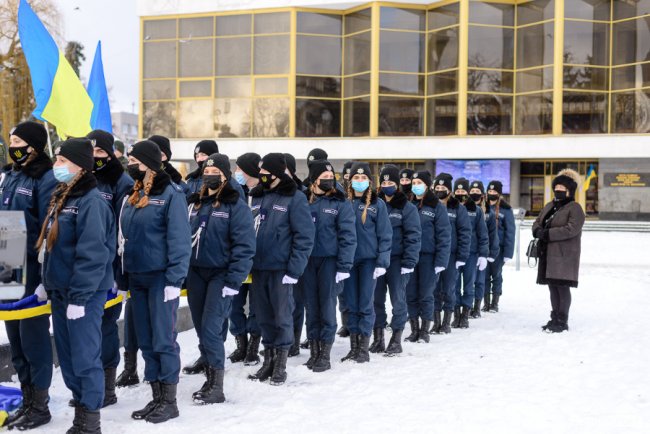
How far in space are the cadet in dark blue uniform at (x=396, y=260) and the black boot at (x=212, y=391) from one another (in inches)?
103

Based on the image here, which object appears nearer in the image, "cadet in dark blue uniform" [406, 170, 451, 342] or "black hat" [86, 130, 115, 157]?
"black hat" [86, 130, 115, 157]

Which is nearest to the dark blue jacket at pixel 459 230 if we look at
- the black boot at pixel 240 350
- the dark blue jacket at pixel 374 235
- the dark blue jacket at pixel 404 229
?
the dark blue jacket at pixel 404 229

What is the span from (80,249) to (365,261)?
12.3 feet

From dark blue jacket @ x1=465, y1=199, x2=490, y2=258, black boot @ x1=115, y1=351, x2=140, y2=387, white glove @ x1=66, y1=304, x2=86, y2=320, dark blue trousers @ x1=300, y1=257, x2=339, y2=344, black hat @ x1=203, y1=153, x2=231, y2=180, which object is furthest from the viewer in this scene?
dark blue jacket @ x1=465, y1=199, x2=490, y2=258

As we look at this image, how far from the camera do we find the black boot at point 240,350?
25.0 ft

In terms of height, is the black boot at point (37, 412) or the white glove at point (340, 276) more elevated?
the white glove at point (340, 276)

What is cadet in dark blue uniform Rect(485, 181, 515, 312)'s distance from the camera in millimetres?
11664

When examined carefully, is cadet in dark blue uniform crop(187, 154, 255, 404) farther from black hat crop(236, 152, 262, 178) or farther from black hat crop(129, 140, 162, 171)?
black hat crop(236, 152, 262, 178)

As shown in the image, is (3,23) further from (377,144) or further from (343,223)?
(343,223)

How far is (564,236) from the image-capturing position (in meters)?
9.79

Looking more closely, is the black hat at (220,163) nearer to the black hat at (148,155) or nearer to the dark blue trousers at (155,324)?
the black hat at (148,155)

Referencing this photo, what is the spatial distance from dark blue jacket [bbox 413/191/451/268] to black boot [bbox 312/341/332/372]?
2228 mm

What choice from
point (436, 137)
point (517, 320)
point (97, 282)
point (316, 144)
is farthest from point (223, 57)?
point (97, 282)

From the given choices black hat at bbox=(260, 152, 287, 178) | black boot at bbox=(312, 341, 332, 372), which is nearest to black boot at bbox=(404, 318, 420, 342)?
black boot at bbox=(312, 341, 332, 372)
